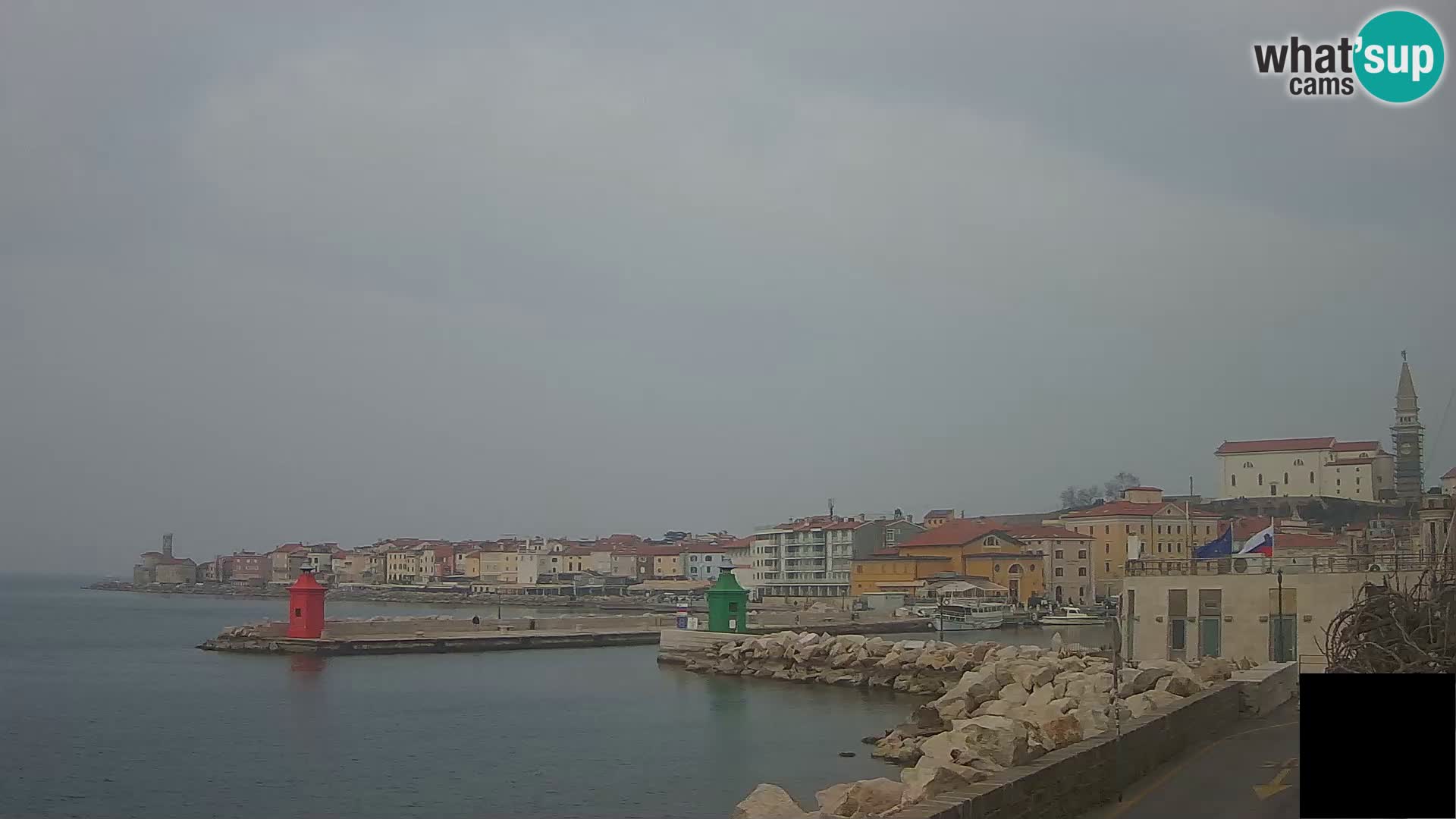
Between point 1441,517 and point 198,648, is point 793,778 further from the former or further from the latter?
point 198,648

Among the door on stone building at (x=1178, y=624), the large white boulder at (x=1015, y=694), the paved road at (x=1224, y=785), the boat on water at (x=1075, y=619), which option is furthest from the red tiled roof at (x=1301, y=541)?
the boat on water at (x=1075, y=619)

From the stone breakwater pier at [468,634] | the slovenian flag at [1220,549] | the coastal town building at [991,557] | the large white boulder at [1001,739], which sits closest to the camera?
the large white boulder at [1001,739]

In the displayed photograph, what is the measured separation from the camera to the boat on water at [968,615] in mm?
50406

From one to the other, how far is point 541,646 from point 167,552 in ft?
345

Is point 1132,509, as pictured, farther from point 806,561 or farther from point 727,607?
point 727,607

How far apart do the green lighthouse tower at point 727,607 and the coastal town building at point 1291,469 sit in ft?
63.2

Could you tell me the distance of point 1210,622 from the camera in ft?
64.7

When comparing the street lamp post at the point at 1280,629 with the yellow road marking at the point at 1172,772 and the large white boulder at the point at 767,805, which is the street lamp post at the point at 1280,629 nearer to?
the yellow road marking at the point at 1172,772

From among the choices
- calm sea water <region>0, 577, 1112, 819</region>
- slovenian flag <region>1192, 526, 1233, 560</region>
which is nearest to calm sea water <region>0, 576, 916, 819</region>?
calm sea water <region>0, 577, 1112, 819</region>

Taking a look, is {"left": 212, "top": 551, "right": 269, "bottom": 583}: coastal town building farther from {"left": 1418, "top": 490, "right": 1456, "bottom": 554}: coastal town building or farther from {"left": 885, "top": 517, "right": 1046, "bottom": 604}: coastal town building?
{"left": 1418, "top": 490, "right": 1456, "bottom": 554}: coastal town building

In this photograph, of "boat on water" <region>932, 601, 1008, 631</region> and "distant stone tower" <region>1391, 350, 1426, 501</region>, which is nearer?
"distant stone tower" <region>1391, 350, 1426, 501</region>

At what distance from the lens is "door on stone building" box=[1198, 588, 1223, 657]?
64.3 ft

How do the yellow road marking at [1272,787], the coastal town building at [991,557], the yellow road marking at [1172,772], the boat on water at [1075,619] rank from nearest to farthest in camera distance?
1. the yellow road marking at [1172,772]
2. the yellow road marking at [1272,787]
3. the boat on water at [1075,619]
4. the coastal town building at [991,557]

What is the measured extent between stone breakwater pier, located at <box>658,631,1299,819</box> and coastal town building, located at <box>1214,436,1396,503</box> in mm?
23677
